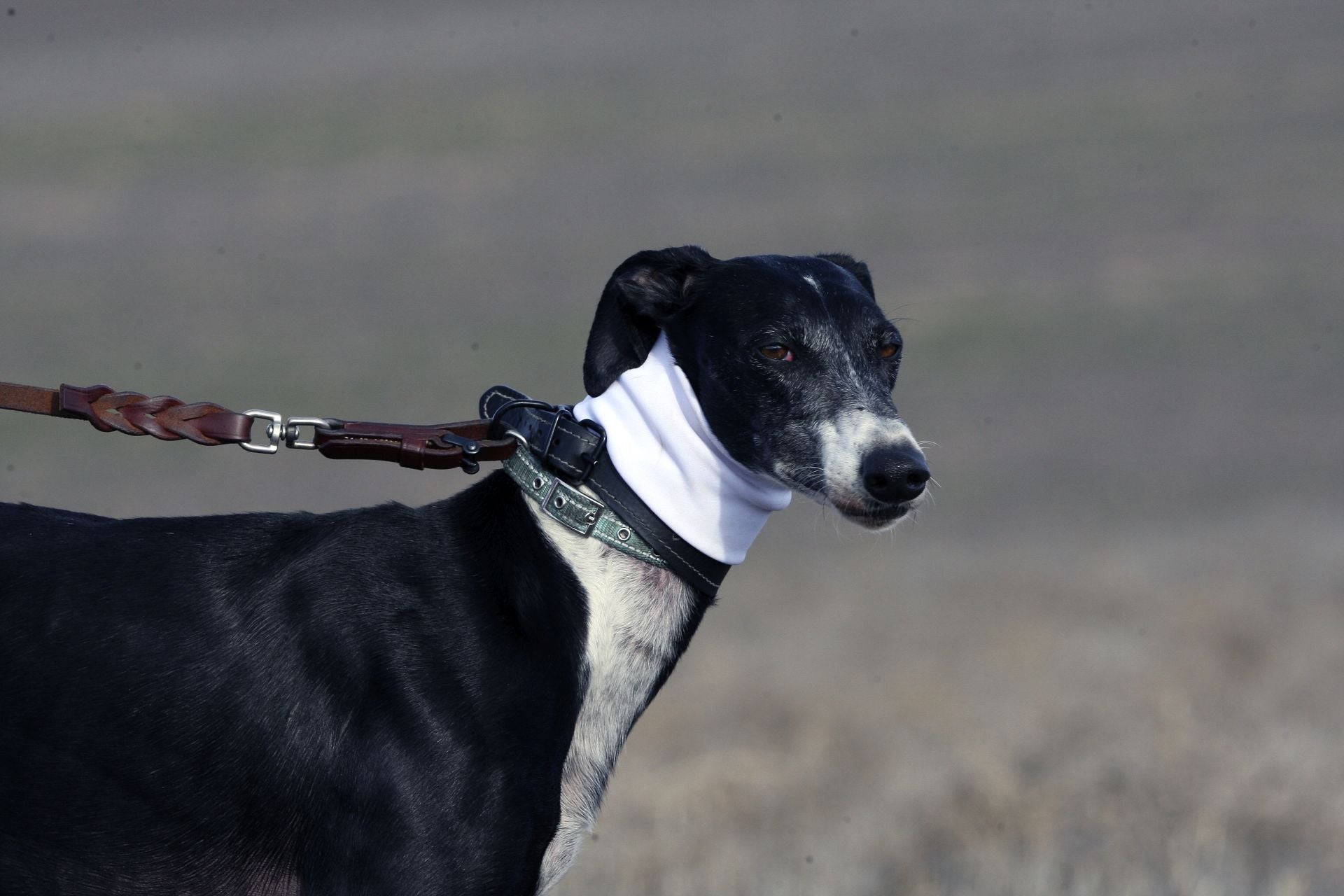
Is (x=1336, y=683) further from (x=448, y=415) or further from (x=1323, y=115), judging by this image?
(x=1323, y=115)

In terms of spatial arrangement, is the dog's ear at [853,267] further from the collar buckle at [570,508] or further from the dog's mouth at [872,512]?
the collar buckle at [570,508]

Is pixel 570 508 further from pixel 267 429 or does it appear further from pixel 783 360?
pixel 267 429

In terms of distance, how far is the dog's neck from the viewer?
13.8ft

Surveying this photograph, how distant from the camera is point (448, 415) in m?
17.1

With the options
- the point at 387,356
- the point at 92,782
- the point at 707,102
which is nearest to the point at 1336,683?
Result: the point at 92,782

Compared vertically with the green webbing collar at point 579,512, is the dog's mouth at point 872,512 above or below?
below

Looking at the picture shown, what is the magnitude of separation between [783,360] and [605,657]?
807 mm

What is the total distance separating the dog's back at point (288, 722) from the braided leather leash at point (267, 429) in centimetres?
27

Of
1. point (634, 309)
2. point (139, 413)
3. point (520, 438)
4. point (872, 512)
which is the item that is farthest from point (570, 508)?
point (139, 413)

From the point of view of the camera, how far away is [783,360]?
4266 mm

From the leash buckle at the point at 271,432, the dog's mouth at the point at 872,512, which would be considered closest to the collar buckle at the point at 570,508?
the dog's mouth at the point at 872,512

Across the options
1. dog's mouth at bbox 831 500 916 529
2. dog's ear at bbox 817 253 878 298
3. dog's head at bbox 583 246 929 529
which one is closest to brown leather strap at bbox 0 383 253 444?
dog's head at bbox 583 246 929 529

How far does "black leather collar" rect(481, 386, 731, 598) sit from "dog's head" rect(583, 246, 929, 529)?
19 centimetres

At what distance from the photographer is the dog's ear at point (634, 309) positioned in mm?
4398
